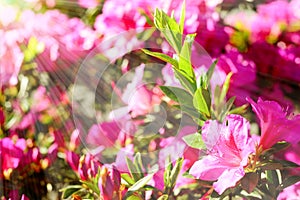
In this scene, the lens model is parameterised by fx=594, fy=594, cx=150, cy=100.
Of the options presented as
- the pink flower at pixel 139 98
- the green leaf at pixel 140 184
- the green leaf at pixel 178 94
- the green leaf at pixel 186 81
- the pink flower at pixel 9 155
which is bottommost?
the pink flower at pixel 9 155

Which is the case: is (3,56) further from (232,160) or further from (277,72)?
(232,160)

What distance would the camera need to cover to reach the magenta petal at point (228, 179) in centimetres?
77

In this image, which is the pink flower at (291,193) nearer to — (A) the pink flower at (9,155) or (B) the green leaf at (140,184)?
(B) the green leaf at (140,184)

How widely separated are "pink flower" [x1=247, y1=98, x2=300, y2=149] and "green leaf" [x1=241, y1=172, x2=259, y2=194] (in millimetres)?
44

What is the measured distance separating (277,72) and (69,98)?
522 mm

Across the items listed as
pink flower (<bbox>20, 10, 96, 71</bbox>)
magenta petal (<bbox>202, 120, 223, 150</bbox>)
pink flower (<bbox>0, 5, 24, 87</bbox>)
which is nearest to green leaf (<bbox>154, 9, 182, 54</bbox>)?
magenta petal (<bbox>202, 120, 223, 150</bbox>)

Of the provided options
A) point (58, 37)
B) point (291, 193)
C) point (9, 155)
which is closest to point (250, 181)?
point (291, 193)

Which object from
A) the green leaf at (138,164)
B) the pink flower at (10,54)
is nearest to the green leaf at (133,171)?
the green leaf at (138,164)

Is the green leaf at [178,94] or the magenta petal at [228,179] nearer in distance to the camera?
the magenta petal at [228,179]

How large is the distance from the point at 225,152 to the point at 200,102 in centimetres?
8

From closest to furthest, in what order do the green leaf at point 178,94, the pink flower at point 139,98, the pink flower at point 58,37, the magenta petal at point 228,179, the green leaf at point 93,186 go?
1. the magenta petal at point 228,179
2. the green leaf at point 178,94
3. the green leaf at point 93,186
4. the pink flower at point 139,98
5. the pink flower at point 58,37

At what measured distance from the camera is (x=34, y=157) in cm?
122

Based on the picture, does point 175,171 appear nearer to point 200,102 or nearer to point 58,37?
point 200,102

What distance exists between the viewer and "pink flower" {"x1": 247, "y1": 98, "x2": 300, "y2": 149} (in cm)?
78
